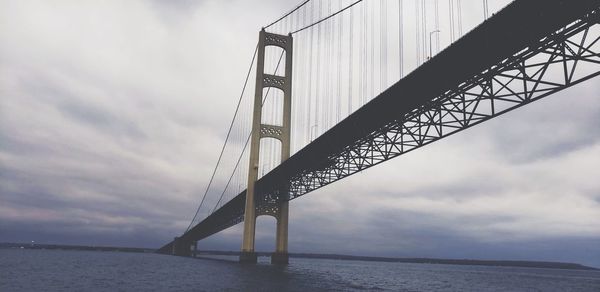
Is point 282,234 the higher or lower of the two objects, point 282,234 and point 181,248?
the higher

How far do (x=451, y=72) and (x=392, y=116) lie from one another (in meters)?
5.56

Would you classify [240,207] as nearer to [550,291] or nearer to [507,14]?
[550,291]

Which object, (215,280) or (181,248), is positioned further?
(181,248)

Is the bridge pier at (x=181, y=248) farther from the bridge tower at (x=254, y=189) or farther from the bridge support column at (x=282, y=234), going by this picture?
the bridge support column at (x=282, y=234)

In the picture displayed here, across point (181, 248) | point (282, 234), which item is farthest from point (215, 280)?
point (181, 248)

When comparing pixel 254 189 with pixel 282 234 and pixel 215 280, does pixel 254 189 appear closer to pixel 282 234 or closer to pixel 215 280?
pixel 282 234

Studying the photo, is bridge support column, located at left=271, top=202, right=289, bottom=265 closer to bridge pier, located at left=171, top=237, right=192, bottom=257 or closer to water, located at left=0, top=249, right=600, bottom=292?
water, located at left=0, top=249, right=600, bottom=292

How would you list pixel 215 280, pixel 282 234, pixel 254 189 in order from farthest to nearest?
pixel 282 234 → pixel 254 189 → pixel 215 280

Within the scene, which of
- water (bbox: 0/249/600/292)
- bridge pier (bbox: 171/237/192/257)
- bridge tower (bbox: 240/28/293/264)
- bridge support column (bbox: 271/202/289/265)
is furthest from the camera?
bridge pier (bbox: 171/237/192/257)

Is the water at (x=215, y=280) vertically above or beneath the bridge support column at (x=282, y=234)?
beneath

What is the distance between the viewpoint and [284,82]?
47656 millimetres

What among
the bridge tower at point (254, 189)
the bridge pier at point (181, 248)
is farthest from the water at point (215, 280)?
the bridge pier at point (181, 248)

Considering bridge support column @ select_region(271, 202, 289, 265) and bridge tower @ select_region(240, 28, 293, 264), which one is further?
bridge support column @ select_region(271, 202, 289, 265)

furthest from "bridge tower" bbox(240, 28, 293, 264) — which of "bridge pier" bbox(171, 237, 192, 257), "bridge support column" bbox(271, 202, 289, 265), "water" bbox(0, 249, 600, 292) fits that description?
"bridge pier" bbox(171, 237, 192, 257)
